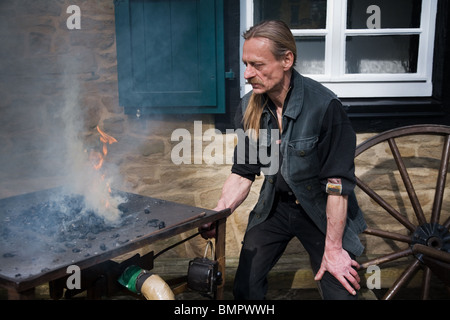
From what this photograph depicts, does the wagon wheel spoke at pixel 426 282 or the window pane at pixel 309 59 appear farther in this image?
the window pane at pixel 309 59

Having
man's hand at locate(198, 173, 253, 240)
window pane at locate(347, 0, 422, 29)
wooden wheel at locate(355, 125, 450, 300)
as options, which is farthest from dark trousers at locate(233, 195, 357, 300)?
window pane at locate(347, 0, 422, 29)

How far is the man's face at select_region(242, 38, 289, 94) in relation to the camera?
2.61m

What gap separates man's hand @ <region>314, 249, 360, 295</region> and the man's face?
3.17ft

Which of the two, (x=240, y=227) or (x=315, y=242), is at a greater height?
(x=315, y=242)

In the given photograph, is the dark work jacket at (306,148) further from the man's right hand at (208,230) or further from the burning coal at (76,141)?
the burning coal at (76,141)

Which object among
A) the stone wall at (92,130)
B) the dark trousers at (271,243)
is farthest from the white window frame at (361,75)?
the dark trousers at (271,243)

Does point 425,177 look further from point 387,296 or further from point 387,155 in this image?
point 387,296

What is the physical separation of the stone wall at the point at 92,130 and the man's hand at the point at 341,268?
56.5 inches

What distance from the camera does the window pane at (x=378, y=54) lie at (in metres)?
4.47

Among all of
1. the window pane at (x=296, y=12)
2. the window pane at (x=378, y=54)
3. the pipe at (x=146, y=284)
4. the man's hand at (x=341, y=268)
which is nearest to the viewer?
the pipe at (x=146, y=284)

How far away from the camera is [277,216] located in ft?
9.70

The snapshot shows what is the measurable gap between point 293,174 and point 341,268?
0.57 m
